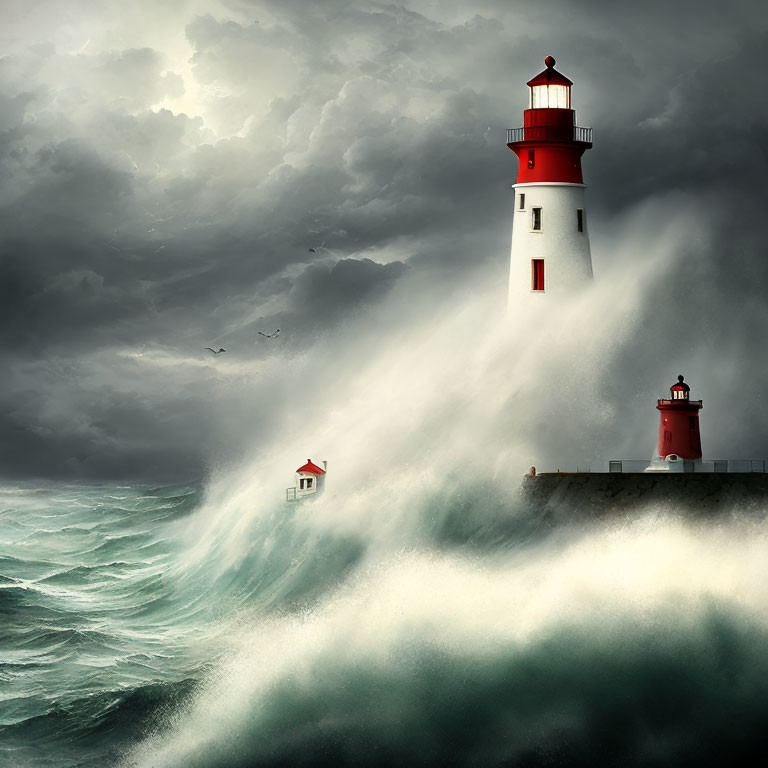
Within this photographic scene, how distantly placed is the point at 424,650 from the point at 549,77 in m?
10.5

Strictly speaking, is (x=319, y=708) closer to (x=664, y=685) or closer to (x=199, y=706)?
(x=199, y=706)

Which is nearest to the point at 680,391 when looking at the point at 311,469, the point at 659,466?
the point at 659,466

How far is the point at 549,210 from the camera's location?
2584 cm

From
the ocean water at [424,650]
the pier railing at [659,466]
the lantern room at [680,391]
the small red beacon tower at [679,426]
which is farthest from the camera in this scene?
the lantern room at [680,391]

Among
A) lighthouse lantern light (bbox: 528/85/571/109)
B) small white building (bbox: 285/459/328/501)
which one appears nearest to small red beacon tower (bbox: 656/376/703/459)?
lighthouse lantern light (bbox: 528/85/571/109)

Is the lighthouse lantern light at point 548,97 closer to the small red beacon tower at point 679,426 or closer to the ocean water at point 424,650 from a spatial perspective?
the small red beacon tower at point 679,426

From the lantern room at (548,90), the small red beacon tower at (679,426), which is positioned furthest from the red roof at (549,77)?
the small red beacon tower at (679,426)

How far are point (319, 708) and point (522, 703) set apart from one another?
2265mm

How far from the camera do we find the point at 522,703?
18.4m

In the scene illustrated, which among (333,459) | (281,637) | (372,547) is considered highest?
(333,459)

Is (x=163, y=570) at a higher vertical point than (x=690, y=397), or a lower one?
lower

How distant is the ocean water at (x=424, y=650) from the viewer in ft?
58.8

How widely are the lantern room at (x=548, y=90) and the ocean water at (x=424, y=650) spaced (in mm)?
6203

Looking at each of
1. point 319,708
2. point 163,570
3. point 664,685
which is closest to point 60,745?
point 319,708
